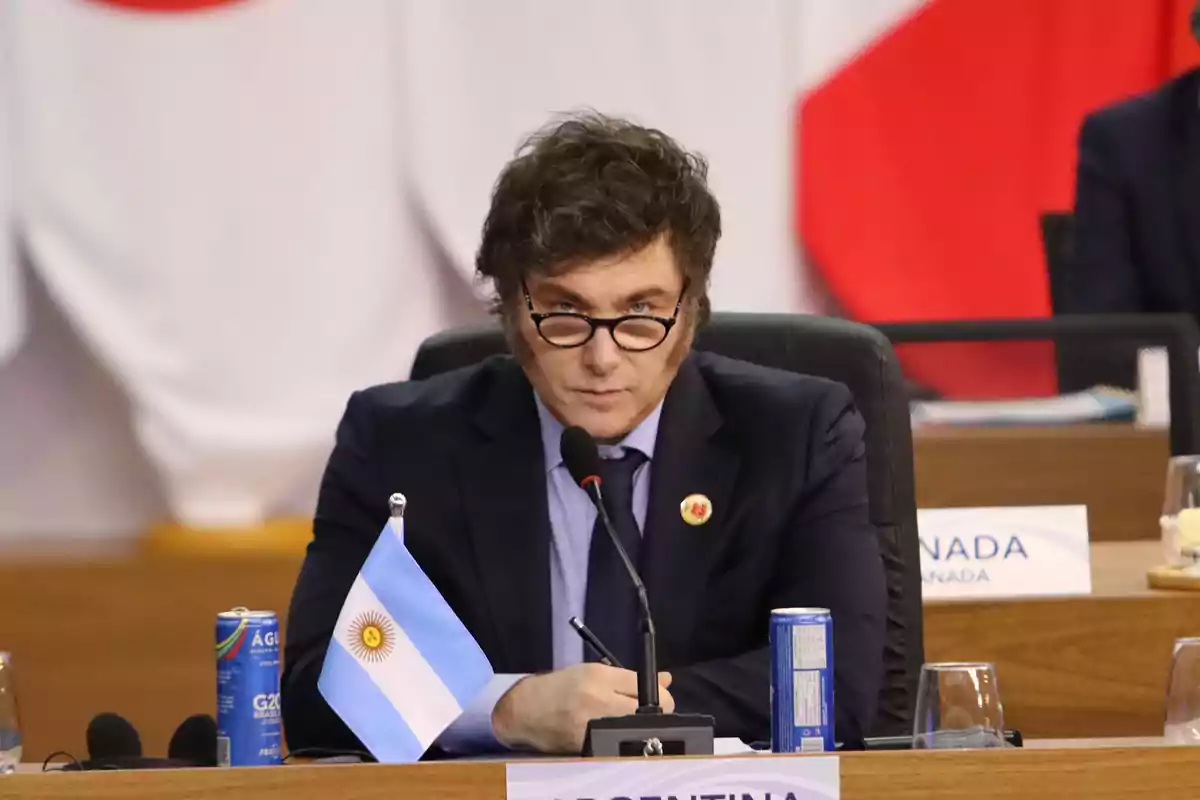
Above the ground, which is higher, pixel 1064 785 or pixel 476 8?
pixel 476 8

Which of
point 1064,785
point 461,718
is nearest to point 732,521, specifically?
point 461,718

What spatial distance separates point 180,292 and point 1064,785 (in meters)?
2.67

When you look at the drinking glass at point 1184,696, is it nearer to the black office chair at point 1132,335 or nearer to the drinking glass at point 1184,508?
the drinking glass at point 1184,508

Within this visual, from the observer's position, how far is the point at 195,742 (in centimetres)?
178

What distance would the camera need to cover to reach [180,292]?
3660mm

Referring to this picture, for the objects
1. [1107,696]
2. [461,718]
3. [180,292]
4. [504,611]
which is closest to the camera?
[461,718]

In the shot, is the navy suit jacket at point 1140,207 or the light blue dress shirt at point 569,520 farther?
the navy suit jacket at point 1140,207

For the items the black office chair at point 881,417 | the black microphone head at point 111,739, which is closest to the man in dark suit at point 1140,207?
the black office chair at point 881,417

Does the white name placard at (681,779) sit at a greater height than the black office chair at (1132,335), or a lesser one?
lesser

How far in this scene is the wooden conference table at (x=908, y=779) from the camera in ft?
4.34

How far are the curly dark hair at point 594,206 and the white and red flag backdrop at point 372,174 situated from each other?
1487 mm

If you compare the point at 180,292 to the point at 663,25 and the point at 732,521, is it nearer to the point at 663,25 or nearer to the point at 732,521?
the point at 663,25

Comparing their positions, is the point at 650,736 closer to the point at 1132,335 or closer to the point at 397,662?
the point at 397,662

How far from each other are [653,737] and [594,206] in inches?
32.2
